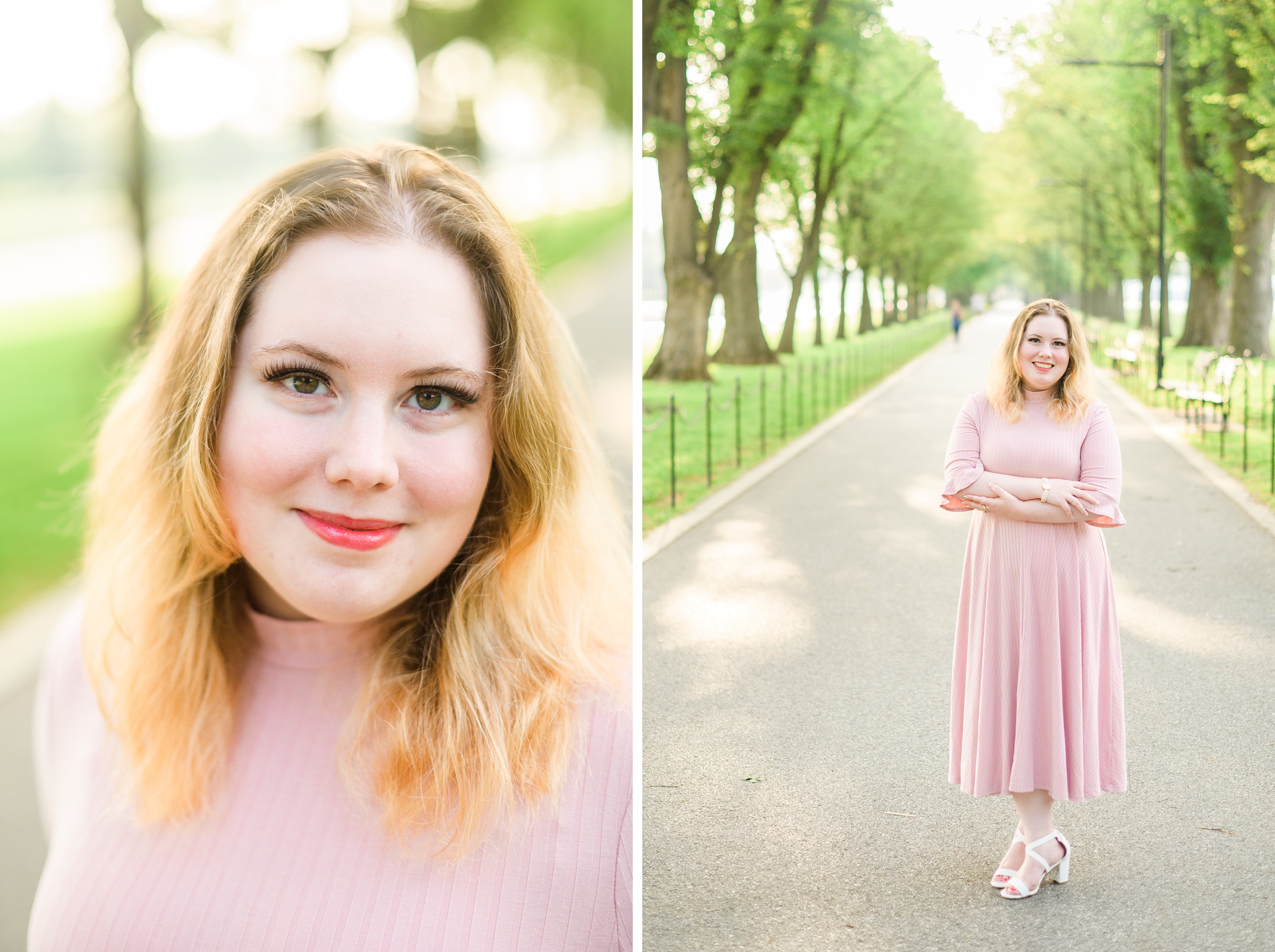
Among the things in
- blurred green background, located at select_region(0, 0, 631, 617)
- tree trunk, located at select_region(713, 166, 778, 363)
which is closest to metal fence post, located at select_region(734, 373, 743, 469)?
tree trunk, located at select_region(713, 166, 778, 363)

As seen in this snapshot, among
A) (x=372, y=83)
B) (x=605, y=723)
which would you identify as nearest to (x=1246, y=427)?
(x=605, y=723)

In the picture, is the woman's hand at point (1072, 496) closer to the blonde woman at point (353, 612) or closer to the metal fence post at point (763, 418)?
the blonde woman at point (353, 612)

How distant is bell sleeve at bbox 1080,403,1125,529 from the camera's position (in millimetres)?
2199

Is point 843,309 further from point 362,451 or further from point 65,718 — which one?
point 65,718

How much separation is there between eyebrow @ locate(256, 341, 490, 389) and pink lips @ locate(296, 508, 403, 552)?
0.70 ft

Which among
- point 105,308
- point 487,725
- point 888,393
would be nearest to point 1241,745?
point 888,393

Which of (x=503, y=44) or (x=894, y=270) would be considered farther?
(x=503, y=44)

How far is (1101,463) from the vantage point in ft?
7.22

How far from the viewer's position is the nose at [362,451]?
56.8 inches

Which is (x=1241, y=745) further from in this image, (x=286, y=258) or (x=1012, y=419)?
(x=286, y=258)

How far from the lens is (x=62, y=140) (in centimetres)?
338

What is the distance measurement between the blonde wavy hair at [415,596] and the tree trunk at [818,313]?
2627mm

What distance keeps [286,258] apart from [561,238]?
5416 mm

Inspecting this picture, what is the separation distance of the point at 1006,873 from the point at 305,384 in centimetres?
191
